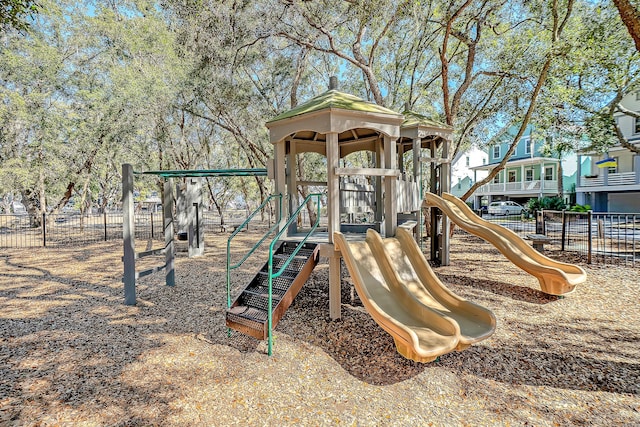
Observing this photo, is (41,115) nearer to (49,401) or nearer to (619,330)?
(49,401)

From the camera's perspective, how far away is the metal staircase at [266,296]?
402cm

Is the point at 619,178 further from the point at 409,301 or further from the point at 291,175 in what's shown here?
the point at 409,301

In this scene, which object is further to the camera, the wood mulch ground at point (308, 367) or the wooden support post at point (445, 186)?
the wooden support post at point (445, 186)

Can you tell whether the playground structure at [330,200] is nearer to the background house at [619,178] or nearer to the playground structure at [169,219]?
the playground structure at [169,219]

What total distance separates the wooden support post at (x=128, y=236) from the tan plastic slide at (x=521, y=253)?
6.56 m

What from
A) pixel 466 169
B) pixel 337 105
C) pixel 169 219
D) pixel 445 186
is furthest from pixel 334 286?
pixel 466 169

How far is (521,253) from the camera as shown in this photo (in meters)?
6.45

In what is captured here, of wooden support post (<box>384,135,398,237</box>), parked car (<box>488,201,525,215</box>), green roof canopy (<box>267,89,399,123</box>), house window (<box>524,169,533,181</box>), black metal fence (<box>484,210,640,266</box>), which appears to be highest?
house window (<box>524,169,533,181</box>)

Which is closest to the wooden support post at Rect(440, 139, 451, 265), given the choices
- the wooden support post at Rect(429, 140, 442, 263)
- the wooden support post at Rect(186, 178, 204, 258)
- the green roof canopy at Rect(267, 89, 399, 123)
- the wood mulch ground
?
the wooden support post at Rect(429, 140, 442, 263)

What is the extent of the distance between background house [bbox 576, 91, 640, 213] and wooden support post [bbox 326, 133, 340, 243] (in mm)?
21422

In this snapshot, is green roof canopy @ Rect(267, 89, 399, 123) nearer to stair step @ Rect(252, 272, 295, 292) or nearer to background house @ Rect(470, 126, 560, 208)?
stair step @ Rect(252, 272, 295, 292)

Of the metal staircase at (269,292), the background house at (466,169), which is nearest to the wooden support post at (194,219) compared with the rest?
the metal staircase at (269,292)

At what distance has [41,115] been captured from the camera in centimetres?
1419

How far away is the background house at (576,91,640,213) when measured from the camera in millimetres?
19422
